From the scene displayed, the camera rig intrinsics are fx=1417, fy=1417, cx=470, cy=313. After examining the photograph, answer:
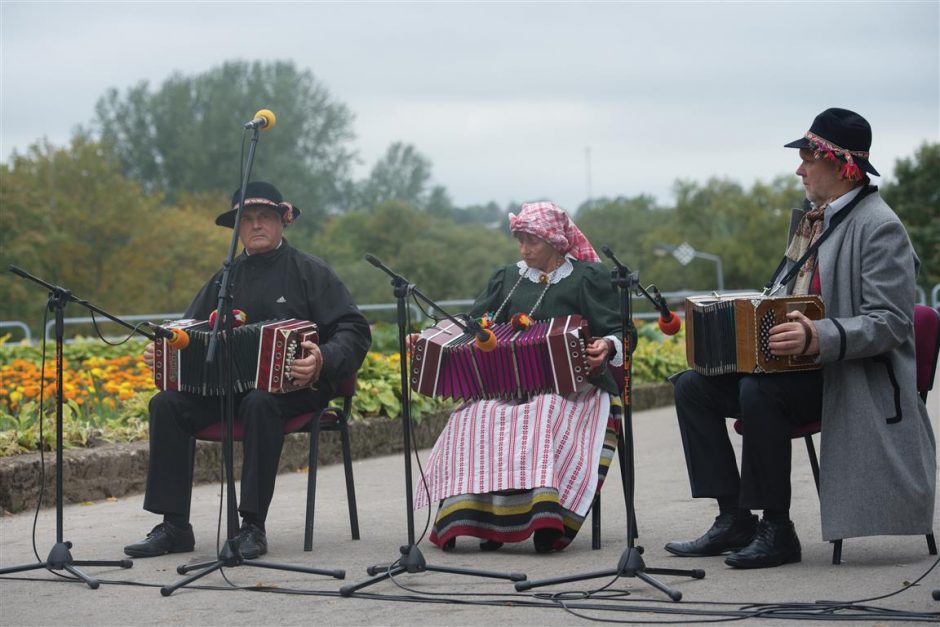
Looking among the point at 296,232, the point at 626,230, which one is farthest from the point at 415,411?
the point at 626,230

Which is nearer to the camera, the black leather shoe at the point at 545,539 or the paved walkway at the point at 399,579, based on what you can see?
the paved walkway at the point at 399,579

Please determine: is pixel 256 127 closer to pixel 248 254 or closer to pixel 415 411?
pixel 248 254

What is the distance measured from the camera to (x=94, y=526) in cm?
788

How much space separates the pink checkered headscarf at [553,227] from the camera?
714 cm

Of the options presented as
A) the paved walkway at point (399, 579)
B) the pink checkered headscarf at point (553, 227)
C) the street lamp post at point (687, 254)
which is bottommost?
the paved walkway at point (399, 579)

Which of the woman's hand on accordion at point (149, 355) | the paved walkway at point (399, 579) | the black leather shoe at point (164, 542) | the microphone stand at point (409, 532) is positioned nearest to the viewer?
the paved walkway at point (399, 579)

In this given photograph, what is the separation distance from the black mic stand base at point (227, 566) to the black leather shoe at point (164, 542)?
513 millimetres

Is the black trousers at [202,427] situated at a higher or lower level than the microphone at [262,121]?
lower

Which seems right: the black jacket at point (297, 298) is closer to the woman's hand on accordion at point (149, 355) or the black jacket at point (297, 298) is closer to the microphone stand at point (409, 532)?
the woman's hand on accordion at point (149, 355)

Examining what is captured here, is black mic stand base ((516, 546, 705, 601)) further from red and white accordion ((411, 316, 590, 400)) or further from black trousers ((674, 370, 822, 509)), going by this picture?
red and white accordion ((411, 316, 590, 400))

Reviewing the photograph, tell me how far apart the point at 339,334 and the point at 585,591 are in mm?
2314

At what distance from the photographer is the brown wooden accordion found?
591 centimetres

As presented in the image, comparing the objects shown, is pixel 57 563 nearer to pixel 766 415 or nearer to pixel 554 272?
pixel 554 272

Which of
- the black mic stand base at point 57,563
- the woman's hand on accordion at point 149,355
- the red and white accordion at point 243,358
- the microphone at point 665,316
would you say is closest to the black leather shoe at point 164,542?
the black mic stand base at point 57,563
